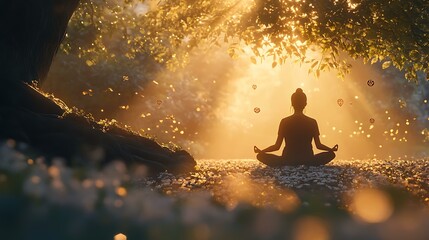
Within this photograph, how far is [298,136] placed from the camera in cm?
1558

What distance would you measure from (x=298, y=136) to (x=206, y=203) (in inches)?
255

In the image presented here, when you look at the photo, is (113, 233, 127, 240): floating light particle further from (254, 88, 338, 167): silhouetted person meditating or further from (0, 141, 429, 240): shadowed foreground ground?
(254, 88, 338, 167): silhouetted person meditating

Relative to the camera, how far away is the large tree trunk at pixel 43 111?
1255cm

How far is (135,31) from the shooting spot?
4244cm

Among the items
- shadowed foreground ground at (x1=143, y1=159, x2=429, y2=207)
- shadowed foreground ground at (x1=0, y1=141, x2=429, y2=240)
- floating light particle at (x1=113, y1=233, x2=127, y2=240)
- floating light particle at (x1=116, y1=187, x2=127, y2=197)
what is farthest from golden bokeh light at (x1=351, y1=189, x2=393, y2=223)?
floating light particle at (x1=116, y1=187, x2=127, y2=197)

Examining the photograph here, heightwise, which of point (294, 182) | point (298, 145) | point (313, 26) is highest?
point (313, 26)

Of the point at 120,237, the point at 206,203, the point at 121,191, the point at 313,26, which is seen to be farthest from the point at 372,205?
the point at 313,26

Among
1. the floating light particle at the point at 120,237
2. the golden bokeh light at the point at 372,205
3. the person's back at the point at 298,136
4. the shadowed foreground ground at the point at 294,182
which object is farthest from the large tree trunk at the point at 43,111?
the floating light particle at the point at 120,237

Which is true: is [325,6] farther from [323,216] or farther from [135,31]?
[135,31]

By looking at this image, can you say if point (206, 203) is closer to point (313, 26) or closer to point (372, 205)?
point (372, 205)

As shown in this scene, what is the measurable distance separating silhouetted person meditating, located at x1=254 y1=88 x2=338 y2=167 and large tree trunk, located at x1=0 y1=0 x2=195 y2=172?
8.72 ft

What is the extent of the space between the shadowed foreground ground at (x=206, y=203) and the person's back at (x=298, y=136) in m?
1.56

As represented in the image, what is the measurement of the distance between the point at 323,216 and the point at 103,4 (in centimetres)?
2235

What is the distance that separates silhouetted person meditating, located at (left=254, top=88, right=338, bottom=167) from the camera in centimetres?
1534
